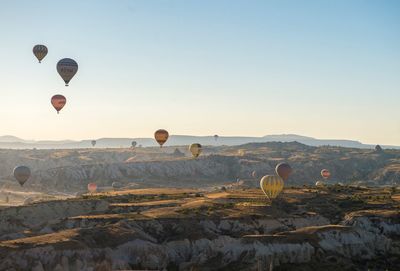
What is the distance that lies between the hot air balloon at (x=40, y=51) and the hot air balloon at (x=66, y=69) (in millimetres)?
9229

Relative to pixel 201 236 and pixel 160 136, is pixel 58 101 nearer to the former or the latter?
pixel 160 136

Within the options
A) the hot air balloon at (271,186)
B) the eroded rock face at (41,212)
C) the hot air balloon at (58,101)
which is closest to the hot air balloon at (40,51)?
the hot air balloon at (58,101)

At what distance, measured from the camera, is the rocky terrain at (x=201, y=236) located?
50.8 meters

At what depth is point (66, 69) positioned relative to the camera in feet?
282

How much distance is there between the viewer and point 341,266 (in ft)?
194

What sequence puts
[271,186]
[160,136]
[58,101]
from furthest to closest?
[160,136] < [58,101] < [271,186]

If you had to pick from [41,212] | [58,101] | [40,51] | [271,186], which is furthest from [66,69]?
[271,186]

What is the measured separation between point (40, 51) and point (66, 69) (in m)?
11.0

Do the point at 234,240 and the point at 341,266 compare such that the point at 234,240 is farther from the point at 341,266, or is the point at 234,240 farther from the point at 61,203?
the point at 61,203

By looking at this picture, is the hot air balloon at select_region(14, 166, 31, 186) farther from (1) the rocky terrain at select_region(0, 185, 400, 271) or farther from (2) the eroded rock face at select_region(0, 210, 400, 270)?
(2) the eroded rock face at select_region(0, 210, 400, 270)

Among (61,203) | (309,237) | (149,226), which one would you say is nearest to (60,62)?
(61,203)

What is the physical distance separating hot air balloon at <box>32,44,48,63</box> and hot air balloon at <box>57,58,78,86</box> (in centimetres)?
923

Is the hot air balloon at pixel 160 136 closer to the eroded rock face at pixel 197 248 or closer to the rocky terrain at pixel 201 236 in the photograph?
the rocky terrain at pixel 201 236

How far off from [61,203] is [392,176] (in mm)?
146098
